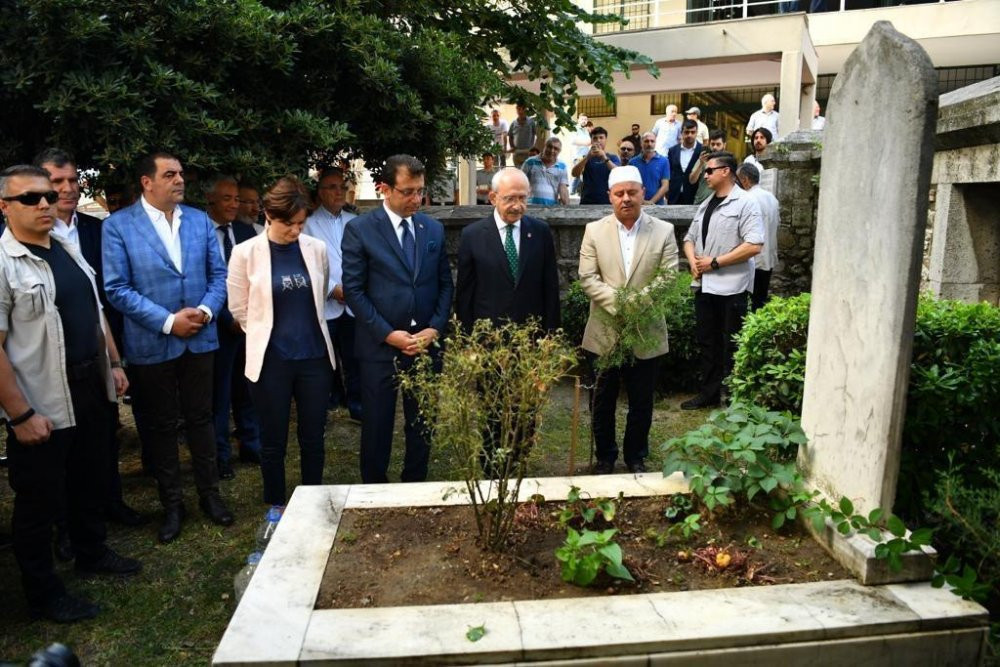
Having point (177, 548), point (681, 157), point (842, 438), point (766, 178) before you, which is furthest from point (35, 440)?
point (681, 157)

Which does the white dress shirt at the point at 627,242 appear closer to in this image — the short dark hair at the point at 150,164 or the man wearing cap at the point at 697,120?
the short dark hair at the point at 150,164

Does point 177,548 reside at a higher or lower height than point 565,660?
lower

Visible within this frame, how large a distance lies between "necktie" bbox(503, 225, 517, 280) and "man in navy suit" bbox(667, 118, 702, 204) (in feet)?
20.5

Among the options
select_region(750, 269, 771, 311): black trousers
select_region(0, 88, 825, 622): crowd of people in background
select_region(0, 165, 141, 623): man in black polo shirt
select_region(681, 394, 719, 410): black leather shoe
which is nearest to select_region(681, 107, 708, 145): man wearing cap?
select_region(750, 269, 771, 311): black trousers

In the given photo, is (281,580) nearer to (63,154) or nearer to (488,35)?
(63,154)

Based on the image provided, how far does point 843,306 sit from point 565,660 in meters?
1.80

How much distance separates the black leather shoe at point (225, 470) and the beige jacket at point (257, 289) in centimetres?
135

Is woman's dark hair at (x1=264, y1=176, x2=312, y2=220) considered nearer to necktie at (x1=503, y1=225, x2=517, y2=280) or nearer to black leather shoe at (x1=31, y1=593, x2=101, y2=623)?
necktie at (x1=503, y1=225, x2=517, y2=280)

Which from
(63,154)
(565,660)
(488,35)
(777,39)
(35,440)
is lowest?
(565,660)

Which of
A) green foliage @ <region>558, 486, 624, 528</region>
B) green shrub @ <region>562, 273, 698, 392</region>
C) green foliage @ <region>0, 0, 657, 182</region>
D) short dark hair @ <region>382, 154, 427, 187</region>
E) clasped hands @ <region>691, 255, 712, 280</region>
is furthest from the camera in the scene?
green shrub @ <region>562, 273, 698, 392</region>

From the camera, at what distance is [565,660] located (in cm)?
242

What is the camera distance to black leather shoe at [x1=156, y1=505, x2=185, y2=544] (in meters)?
4.50

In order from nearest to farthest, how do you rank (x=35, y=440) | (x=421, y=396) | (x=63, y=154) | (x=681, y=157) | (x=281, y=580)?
(x=281, y=580) < (x=421, y=396) < (x=35, y=440) < (x=63, y=154) < (x=681, y=157)

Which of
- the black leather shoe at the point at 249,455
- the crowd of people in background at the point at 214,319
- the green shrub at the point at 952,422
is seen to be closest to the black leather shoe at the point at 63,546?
the crowd of people in background at the point at 214,319
